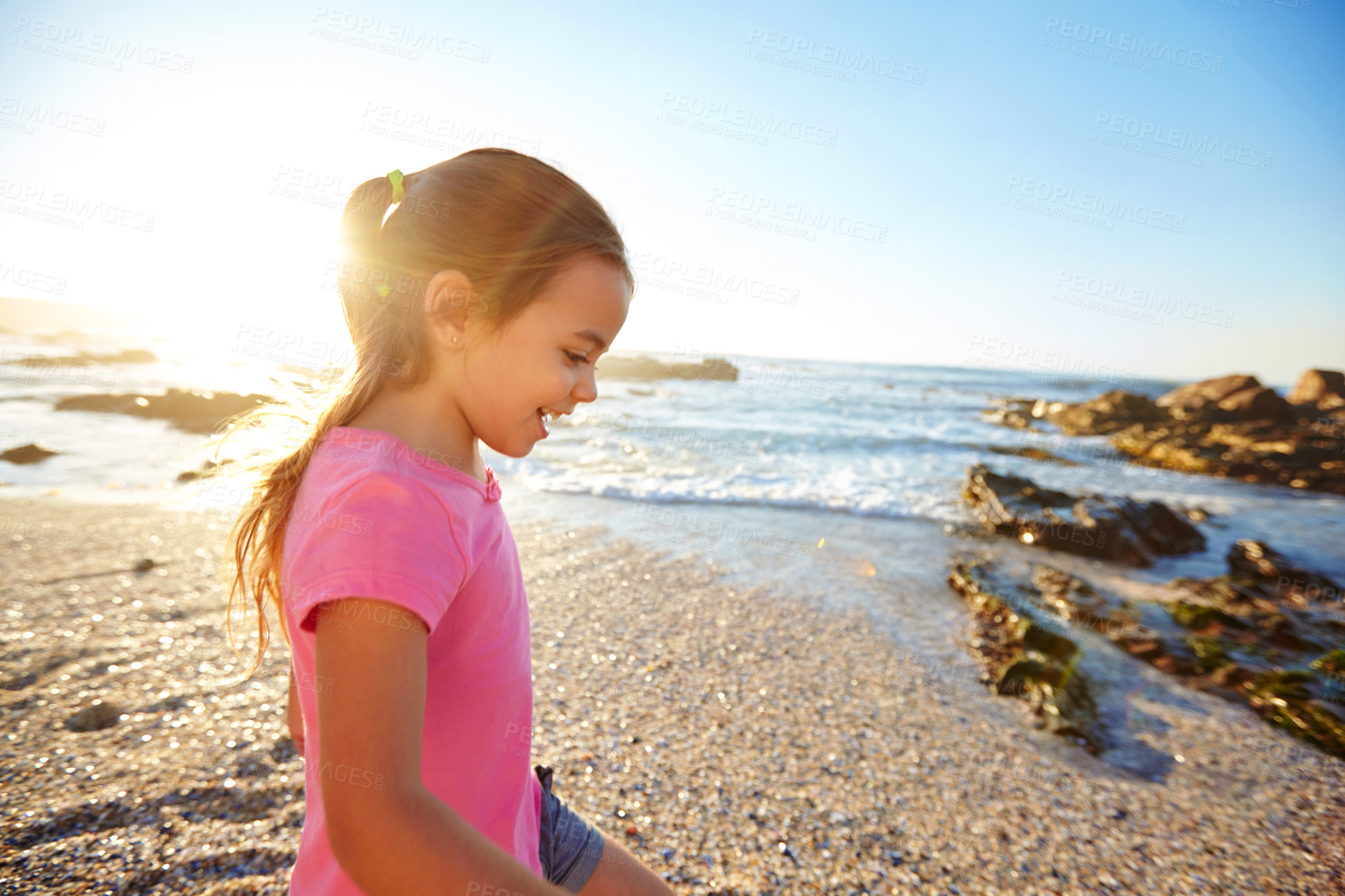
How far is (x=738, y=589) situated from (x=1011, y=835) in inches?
125

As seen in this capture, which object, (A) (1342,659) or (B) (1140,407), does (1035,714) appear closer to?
(A) (1342,659)

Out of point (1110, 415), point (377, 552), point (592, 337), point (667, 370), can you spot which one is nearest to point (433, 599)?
point (377, 552)

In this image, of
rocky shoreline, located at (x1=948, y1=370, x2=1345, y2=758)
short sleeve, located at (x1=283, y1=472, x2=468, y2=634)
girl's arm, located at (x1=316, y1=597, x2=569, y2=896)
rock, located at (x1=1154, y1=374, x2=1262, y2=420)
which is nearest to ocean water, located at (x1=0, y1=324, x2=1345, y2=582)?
rocky shoreline, located at (x1=948, y1=370, x2=1345, y2=758)

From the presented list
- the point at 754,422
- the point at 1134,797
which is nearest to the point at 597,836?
the point at 1134,797

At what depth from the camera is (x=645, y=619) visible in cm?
509

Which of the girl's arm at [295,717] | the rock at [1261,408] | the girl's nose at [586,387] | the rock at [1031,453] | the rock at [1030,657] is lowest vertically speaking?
the rock at [1030,657]

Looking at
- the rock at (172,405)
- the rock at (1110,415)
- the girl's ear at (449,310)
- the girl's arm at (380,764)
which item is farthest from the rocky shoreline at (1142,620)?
the rock at (1110,415)

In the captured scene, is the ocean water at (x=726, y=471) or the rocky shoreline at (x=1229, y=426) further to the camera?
the rocky shoreline at (x=1229, y=426)

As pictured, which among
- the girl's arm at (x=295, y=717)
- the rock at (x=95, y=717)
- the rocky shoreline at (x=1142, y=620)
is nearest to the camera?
the girl's arm at (x=295, y=717)

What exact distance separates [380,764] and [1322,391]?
3586cm

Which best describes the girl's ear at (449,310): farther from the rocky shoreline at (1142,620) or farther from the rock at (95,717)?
the rocky shoreline at (1142,620)

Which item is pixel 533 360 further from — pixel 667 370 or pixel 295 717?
pixel 667 370

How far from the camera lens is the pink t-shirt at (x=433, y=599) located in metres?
0.84

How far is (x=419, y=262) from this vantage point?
119 cm
